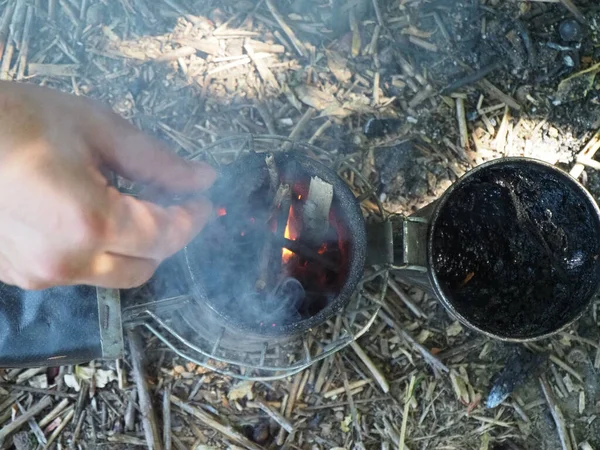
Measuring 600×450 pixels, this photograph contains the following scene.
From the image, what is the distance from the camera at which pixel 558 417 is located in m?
3.16

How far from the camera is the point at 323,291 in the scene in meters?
2.64

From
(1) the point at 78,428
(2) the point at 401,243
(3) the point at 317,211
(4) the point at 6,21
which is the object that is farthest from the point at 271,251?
(4) the point at 6,21

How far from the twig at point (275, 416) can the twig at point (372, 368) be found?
0.55 meters

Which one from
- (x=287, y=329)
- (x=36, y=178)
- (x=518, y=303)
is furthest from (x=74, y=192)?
(x=518, y=303)

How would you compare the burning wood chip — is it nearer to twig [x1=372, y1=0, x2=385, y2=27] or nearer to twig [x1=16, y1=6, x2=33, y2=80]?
twig [x1=372, y1=0, x2=385, y2=27]

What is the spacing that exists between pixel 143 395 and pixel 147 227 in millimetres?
1800

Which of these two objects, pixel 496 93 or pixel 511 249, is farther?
pixel 496 93

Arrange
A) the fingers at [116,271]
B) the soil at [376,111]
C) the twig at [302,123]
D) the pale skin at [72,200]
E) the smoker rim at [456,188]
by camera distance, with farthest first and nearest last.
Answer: the twig at [302,123] → the soil at [376,111] → the smoker rim at [456,188] → the fingers at [116,271] → the pale skin at [72,200]

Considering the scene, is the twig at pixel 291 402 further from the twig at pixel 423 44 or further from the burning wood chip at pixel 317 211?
the twig at pixel 423 44

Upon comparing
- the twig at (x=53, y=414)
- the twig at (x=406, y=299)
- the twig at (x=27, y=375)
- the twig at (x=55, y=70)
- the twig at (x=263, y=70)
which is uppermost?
the twig at (x=263, y=70)

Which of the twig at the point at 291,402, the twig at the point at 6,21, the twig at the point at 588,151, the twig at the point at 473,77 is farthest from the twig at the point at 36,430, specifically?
the twig at the point at 588,151

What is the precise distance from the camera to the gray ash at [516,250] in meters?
2.57

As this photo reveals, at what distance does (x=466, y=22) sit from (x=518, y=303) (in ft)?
5.73

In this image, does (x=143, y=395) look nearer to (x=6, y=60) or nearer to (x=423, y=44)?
(x=6, y=60)
